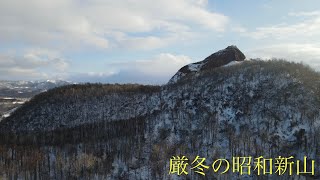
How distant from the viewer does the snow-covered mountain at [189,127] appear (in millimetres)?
29828

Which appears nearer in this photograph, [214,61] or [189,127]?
[189,127]

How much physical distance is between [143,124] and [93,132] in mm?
6875

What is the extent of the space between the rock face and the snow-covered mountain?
0.16 meters

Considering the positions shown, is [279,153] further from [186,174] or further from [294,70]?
[294,70]

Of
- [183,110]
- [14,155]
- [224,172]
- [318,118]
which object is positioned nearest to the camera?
[224,172]

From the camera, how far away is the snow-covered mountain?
29828mm

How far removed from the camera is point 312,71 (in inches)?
1382

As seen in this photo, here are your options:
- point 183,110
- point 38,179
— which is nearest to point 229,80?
point 183,110

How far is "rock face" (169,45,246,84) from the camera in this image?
45.9 metres

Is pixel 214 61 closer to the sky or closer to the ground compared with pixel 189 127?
closer to the sky

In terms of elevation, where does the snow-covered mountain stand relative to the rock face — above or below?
below

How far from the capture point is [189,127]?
35125mm

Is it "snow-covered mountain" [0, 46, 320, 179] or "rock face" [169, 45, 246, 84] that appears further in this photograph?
"rock face" [169, 45, 246, 84]

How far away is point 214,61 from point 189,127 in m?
14.0
